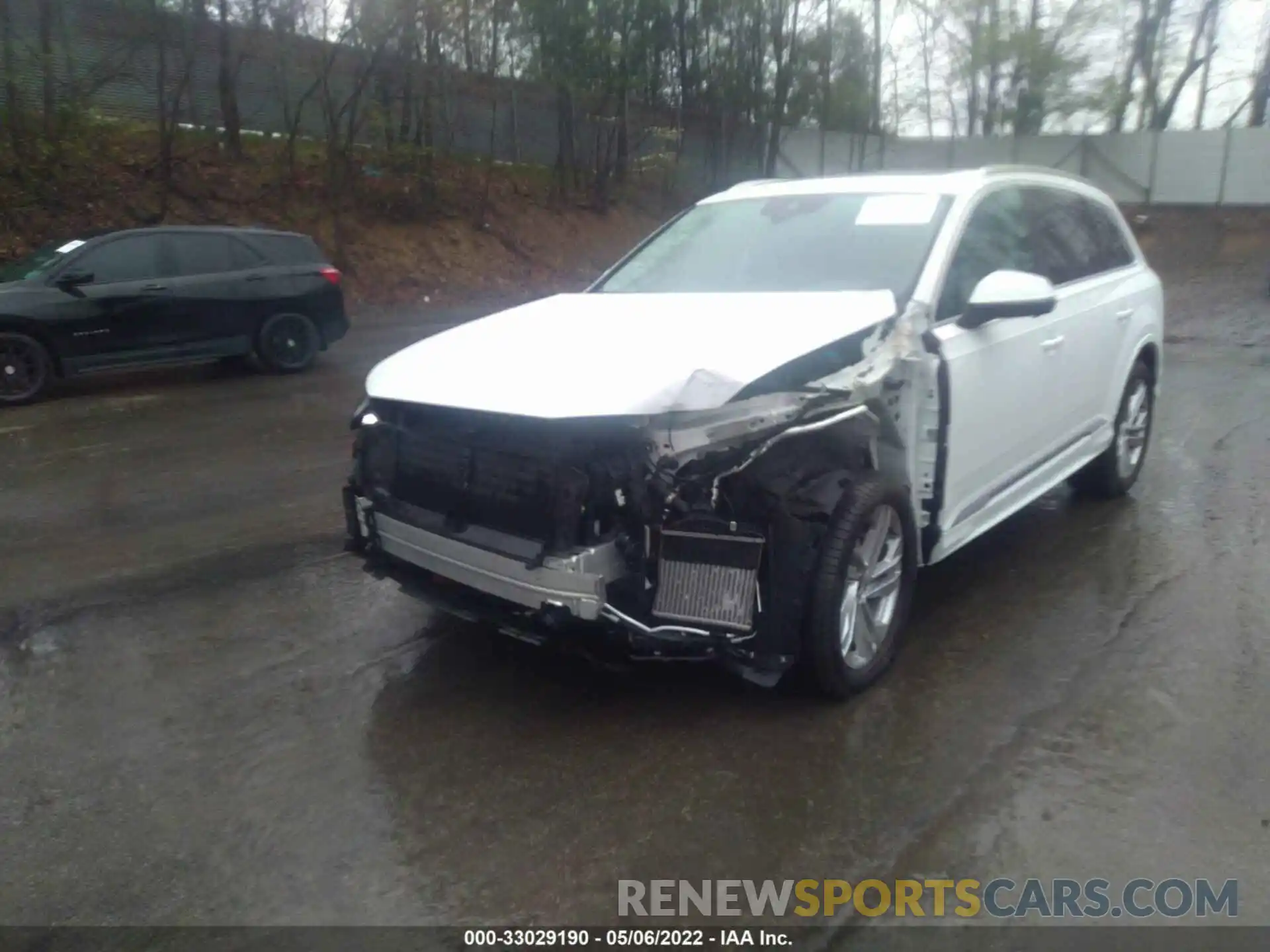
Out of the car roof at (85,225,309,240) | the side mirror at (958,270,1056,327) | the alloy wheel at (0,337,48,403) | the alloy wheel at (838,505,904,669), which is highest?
the side mirror at (958,270,1056,327)

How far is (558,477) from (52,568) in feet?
11.3

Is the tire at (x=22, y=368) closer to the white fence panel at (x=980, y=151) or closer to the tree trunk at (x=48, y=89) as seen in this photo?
the tree trunk at (x=48, y=89)

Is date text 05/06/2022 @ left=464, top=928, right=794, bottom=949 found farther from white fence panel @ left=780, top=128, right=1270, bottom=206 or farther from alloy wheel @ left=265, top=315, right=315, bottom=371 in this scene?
white fence panel @ left=780, top=128, right=1270, bottom=206

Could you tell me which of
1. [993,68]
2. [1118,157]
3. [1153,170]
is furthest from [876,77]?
[1153,170]

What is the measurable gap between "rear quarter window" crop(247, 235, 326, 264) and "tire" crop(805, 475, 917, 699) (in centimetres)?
982

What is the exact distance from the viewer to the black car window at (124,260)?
10812 mm

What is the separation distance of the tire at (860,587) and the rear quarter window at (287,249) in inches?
387

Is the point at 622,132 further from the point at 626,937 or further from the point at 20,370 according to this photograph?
the point at 626,937

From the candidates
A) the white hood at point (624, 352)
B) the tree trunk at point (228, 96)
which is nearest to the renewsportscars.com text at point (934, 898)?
the white hood at point (624, 352)

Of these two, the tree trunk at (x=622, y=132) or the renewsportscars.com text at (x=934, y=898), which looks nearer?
the renewsportscars.com text at (x=934, y=898)

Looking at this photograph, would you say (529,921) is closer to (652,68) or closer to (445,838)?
(445,838)

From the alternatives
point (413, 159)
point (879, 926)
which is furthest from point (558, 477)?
point (413, 159)

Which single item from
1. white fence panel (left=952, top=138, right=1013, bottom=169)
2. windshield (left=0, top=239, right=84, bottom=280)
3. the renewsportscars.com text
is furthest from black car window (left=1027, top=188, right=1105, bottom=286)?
white fence panel (left=952, top=138, right=1013, bottom=169)

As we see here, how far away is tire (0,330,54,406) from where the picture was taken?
10.3m
